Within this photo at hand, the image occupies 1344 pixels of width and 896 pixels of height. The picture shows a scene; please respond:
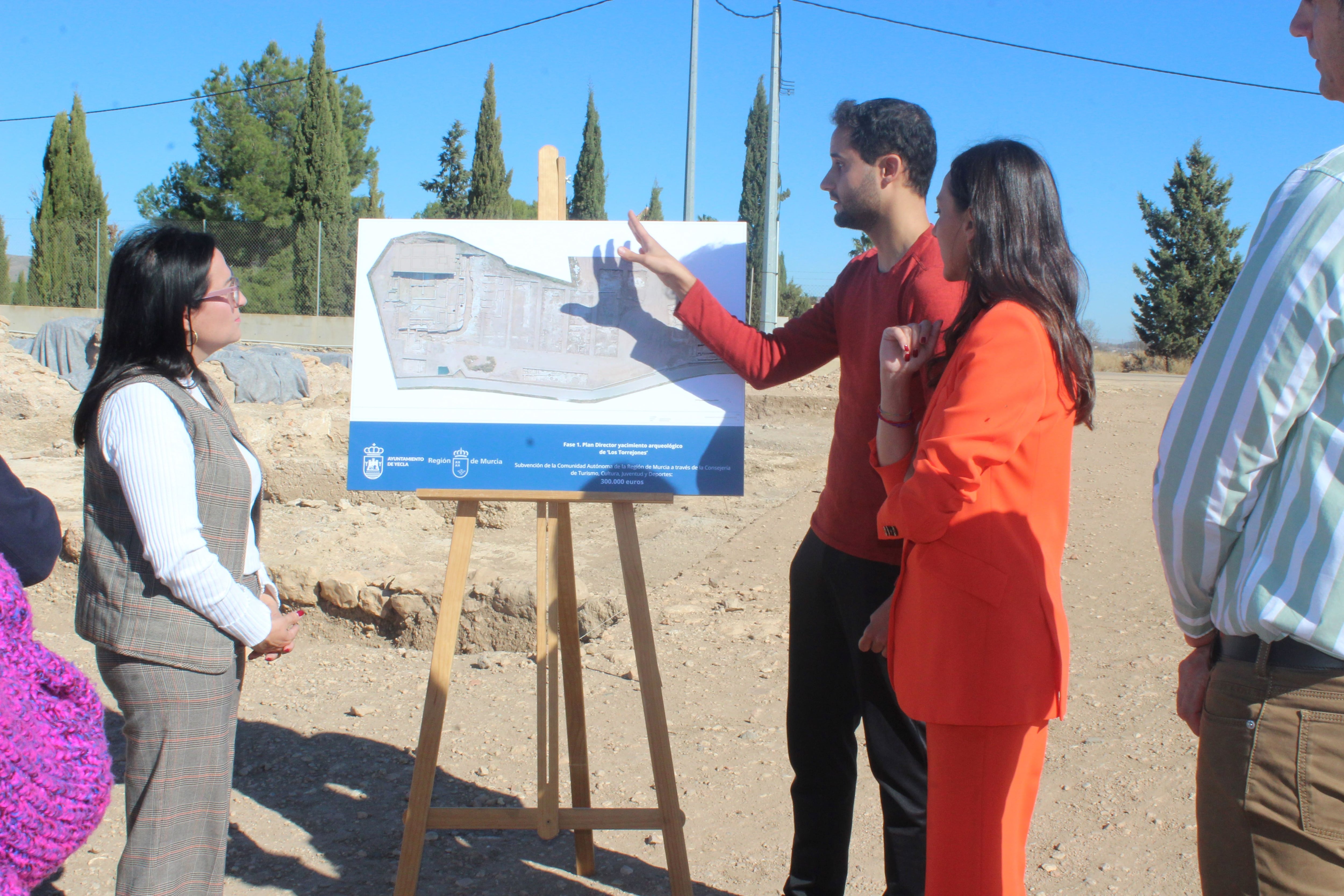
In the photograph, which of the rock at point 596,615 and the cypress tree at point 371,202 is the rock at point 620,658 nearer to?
the rock at point 596,615

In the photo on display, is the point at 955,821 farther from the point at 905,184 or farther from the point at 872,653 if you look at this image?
the point at 905,184

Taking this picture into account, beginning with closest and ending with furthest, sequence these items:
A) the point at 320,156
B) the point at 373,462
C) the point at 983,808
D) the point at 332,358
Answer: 1. the point at 983,808
2. the point at 373,462
3. the point at 332,358
4. the point at 320,156

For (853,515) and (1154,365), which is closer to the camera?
(853,515)

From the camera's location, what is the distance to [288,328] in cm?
2059

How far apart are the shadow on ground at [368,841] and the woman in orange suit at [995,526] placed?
1.39 m

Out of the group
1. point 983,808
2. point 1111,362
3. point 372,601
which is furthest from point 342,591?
point 1111,362

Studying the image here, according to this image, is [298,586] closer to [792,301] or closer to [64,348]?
[64,348]

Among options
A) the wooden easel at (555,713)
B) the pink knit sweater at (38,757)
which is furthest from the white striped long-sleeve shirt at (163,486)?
the wooden easel at (555,713)

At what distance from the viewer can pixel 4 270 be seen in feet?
96.7

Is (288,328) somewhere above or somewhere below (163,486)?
above

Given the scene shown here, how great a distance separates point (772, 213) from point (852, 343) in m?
13.7

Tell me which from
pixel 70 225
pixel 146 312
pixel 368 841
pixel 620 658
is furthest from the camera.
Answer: pixel 70 225

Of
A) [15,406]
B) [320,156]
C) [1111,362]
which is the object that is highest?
[320,156]

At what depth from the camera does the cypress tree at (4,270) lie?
28.9 metres
